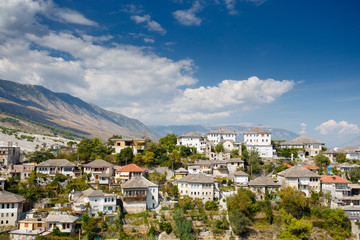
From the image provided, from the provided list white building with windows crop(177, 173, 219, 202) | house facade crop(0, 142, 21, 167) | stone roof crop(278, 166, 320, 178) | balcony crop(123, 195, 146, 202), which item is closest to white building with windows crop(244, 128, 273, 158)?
stone roof crop(278, 166, 320, 178)

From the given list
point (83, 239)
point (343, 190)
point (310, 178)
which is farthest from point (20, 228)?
point (343, 190)

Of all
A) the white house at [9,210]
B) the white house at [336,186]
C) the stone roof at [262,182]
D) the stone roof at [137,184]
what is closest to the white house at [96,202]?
the stone roof at [137,184]

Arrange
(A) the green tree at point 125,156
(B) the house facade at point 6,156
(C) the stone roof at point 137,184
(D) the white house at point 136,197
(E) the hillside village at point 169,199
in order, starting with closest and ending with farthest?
(E) the hillside village at point 169,199 < (D) the white house at point 136,197 < (C) the stone roof at point 137,184 < (B) the house facade at point 6,156 < (A) the green tree at point 125,156

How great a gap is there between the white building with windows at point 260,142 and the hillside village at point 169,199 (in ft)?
29.5

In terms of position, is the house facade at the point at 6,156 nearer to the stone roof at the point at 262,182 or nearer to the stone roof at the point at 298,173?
the stone roof at the point at 262,182

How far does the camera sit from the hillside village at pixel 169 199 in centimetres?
4241

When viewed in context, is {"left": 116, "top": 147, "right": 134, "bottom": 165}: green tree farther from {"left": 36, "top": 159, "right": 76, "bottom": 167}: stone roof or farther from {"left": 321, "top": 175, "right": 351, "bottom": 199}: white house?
{"left": 321, "top": 175, "right": 351, "bottom": 199}: white house

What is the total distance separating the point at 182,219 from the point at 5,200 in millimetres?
28843

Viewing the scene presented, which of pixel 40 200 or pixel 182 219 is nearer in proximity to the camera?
pixel 182 219

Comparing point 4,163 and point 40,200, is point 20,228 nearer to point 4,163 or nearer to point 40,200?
point 40,200

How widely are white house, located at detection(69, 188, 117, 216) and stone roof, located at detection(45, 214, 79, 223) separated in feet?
11.2

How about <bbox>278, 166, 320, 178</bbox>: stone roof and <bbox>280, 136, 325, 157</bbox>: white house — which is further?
<bbox>280, 136, 325, 157</bbox>: white house

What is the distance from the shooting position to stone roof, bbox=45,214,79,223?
1592 inches

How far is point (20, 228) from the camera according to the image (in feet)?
134
